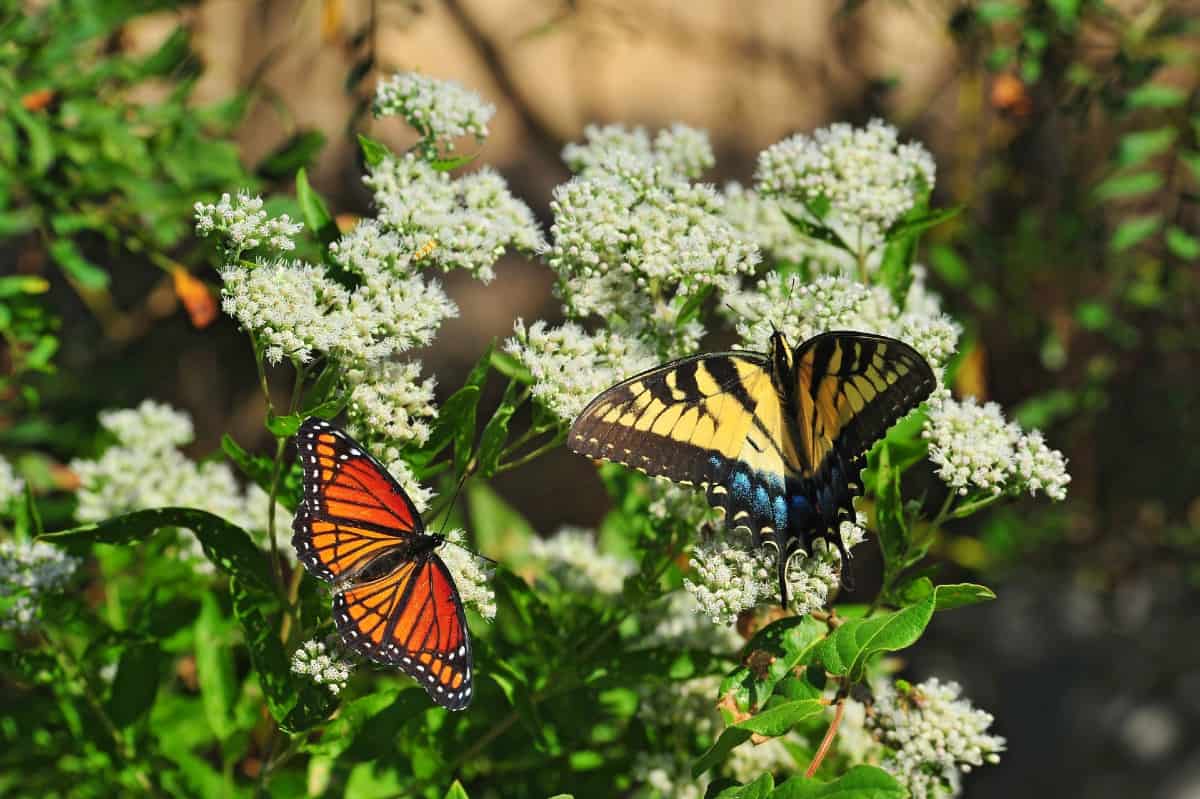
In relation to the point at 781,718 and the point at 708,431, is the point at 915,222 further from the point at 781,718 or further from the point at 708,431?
the point at 781,718

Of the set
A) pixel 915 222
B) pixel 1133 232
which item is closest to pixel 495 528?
pixel 915 222

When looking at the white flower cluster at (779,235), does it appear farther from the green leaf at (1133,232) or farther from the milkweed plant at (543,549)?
A: the green leaf at (1133,232)

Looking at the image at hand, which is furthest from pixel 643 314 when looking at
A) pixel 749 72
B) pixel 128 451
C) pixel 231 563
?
pixel 749 72

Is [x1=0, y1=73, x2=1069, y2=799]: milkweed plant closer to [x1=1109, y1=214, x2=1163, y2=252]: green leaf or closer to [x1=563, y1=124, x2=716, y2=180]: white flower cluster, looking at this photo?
[x1=563, y1=124, x2=716, y2=180]: white flower cluster

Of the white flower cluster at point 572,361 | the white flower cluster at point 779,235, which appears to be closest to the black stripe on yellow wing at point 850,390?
the white flower cluster at point 572,361

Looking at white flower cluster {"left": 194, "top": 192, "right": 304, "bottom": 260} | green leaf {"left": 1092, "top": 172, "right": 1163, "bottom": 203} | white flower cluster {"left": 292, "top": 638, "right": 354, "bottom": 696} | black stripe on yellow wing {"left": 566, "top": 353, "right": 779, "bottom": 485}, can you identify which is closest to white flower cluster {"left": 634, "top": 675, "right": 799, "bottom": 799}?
black stripe on yellow wing {"left": 566, "top": 353, "right": 779, "bottom": 485}

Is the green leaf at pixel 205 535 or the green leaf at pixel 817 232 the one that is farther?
the green leaf at pixel 817 232
